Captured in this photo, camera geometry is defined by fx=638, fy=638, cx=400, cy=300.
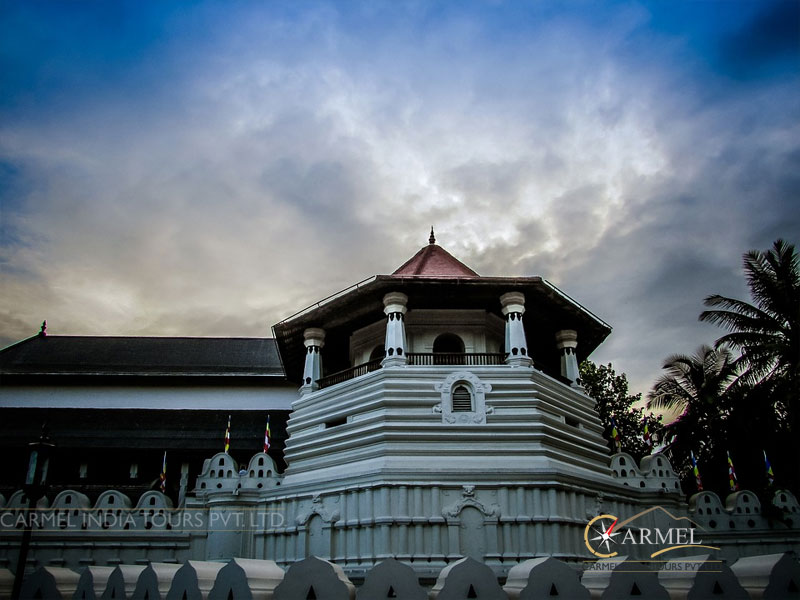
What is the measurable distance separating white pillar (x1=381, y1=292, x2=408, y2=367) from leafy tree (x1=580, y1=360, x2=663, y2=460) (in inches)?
569

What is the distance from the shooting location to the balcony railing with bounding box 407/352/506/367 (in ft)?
67.2

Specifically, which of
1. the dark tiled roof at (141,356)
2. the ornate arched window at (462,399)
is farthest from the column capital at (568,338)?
the dark tiled roof at (141,356)

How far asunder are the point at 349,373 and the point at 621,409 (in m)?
16.8

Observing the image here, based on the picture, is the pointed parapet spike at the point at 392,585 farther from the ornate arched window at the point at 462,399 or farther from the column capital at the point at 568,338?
the column capital at the point at 568,338

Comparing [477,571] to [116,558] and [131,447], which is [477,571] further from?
[131,447]

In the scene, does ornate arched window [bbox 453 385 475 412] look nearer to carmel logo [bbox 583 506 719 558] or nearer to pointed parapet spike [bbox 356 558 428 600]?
carmel logo [bbox 583 506 719 558]

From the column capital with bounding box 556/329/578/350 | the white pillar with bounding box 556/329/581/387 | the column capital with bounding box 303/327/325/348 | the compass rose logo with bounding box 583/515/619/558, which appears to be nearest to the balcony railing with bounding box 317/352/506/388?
the column capital with bounding box 303/327/325/348

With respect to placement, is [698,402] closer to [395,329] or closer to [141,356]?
[395,329]

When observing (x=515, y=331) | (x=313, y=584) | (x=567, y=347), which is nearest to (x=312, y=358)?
(x=515, y=331)

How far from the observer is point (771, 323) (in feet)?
81.4

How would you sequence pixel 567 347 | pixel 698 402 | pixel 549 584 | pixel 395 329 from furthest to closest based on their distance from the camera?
pixel 698 402 → pixel 567 347 → pixel 395 329 → pixel 549 584

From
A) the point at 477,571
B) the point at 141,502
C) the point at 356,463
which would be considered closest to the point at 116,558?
the point at 141,502

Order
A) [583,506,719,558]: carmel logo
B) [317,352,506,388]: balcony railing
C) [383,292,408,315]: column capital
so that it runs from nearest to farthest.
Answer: [583,506,719,558]: carmel logo < [317,352,506,388]: balcony railing < [383,292,408,315]: column capital

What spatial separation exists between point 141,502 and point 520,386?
12.0 metres
